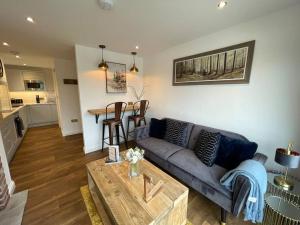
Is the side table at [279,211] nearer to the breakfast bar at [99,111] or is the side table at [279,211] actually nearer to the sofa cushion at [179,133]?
the sofa cushion at [179,133]

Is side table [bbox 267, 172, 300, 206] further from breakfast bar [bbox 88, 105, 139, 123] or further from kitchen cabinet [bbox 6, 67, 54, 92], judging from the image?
kitchen cabinet [bbox 6, 67, 54, 92]

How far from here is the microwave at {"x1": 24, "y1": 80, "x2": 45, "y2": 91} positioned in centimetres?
547

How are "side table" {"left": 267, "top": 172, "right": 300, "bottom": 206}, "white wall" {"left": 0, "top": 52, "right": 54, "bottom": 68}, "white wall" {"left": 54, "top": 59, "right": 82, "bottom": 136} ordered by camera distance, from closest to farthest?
1. "side table" {"left": 267, "top": 172, "right": 300, "bottom": 206}
2. "white wall" {"left": 0, "top": 52, "right": 54, "bottom": 68}
3. "white wall" {"left": 54, "top": 59, "right": 82, "bottom": 136}

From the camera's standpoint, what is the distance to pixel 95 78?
3.20 meters

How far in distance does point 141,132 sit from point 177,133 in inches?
29.3

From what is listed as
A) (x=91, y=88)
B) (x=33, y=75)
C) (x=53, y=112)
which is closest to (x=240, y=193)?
(x=91, y=88)

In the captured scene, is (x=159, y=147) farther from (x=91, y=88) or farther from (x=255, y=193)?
(x=91, y=88)

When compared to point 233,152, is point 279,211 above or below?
below

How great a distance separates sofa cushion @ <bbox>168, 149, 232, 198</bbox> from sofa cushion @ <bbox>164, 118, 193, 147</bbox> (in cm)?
27

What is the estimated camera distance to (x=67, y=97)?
427cm

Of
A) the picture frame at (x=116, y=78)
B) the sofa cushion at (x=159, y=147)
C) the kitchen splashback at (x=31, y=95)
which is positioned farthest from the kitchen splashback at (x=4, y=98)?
the sofa cushion at (x=159, y=147)

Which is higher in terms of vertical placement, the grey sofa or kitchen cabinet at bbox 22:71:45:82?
kitchen cabinet at bbox 22:71:45:82

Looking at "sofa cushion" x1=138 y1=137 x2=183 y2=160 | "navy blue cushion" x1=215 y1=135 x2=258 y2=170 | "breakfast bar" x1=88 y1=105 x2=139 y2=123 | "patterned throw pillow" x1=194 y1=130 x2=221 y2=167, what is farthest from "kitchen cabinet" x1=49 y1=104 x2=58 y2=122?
"navy blue cushion" x1=215 y1=135 x2=258 y2=170

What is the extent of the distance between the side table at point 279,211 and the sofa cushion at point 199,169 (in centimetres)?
→ 34
